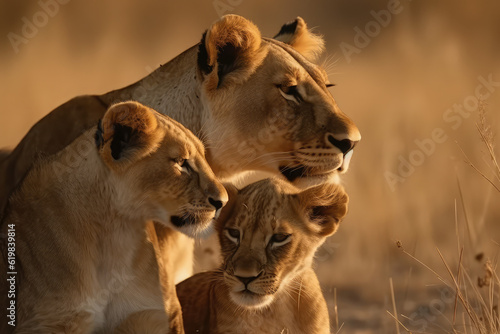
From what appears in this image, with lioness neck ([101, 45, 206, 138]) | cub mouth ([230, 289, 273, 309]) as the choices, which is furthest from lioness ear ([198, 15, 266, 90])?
cub mouth ([230, 289, 273, 309])

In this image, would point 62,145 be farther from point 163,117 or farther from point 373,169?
point 373,169

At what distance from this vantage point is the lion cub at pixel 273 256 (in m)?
4.38

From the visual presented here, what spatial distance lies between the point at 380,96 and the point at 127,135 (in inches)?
222

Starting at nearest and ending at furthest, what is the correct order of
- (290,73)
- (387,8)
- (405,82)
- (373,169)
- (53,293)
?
(53,293) → (290,73) → (373,169) → (405,82) → (387,8)

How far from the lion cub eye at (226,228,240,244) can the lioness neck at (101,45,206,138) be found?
1.81 ft

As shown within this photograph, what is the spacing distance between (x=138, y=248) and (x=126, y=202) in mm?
257

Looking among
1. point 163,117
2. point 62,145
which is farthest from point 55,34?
point 163,117

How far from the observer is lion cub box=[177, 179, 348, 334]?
438cm

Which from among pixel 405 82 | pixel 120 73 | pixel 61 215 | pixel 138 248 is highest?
pixel 61 215

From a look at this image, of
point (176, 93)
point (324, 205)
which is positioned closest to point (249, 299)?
point (324, 205)

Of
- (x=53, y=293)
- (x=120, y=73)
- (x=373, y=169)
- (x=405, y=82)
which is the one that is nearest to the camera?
(x=53, y=293)

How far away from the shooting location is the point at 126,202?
13.5 ft

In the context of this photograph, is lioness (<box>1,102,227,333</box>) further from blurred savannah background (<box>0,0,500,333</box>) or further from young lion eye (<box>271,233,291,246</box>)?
blurred savannah background (<box>0,0,500,333</box>)

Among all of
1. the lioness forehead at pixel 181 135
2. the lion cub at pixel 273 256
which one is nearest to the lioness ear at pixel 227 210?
the lion cub at pixel 273 256
